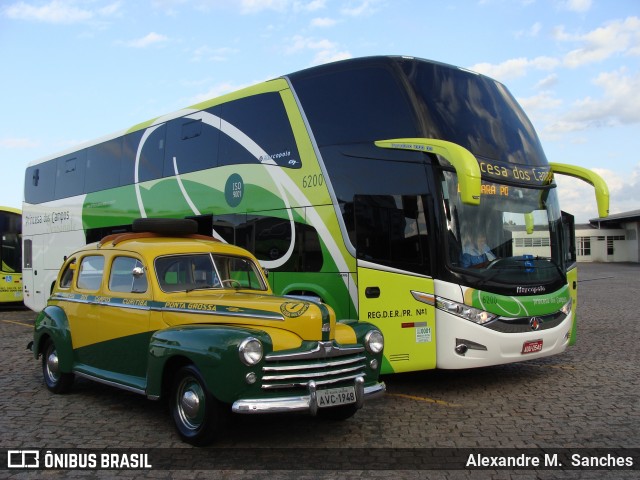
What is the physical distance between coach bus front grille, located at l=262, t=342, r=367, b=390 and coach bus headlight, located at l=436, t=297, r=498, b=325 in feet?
7.47

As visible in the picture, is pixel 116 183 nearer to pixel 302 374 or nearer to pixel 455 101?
pixel 455 101

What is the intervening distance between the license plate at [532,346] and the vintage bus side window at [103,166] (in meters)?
9.26

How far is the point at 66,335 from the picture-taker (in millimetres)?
8203

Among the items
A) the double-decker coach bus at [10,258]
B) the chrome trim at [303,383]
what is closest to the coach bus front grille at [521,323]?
the chrome trim at [303,383]

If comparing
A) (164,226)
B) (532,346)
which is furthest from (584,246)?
(164,226)

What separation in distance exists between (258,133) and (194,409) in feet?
17.6

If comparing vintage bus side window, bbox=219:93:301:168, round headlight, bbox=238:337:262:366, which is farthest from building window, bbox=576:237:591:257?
round headlight, bbox=238:337:262:366

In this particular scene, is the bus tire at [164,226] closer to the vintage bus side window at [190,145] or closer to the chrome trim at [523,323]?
the vintage bus side window at [190,145]

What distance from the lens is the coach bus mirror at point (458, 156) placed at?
7.34 meters

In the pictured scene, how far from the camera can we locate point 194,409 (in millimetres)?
6125

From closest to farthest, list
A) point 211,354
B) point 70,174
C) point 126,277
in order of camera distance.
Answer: point 211,354
point 126,277
point 70,174

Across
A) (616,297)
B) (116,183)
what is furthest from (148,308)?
(616,297)

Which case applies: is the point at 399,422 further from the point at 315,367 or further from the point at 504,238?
the point at 504,238

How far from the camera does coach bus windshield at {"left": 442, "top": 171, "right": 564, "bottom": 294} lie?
8.48 metres
